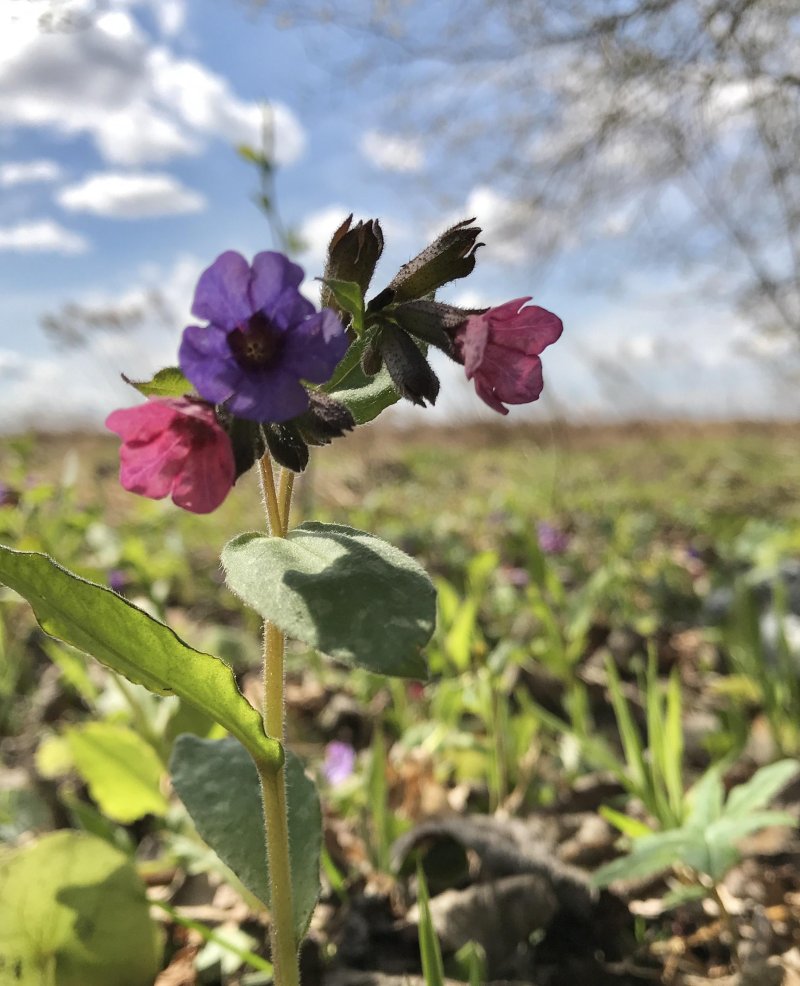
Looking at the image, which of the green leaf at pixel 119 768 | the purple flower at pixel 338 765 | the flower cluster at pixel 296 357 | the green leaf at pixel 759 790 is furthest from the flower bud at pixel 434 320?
the purple flower at pixel 338 765

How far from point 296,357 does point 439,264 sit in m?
0.26

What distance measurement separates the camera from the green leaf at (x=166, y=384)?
986 mm

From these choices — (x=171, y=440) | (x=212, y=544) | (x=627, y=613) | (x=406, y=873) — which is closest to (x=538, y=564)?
(x=627, y=613)

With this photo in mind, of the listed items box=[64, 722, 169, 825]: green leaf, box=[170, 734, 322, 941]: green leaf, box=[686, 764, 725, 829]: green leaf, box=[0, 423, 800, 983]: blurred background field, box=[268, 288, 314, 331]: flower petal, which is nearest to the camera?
box=[268, 288, 314, 331]: flower petal

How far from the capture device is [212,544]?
5289mm

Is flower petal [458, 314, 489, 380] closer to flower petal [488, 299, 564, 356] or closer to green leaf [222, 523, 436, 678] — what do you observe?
flower petal [488, 299, 564, 356]

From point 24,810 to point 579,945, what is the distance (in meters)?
1.32

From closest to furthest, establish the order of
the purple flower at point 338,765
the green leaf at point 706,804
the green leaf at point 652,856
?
1. the green leaf at point 652,856
2. the green leaf at point 706,804
3. the purple flower at point 338,765

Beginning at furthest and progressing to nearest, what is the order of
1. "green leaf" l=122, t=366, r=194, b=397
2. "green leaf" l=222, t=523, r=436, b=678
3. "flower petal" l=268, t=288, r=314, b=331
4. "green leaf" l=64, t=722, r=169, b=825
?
"green leaf" l=64, t=722, r=169, b=825, "green leaf" l=122, t=366, r=194, b=397, "flower petal" l=268, t=288, r=314, b=331, "green leaf" l=222, t=523, r=436, b=678

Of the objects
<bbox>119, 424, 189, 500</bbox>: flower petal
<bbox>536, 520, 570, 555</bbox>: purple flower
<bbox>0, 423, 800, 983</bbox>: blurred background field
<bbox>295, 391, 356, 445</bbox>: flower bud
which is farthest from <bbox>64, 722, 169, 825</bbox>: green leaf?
<bbox>536, 520, 570, 555</bbox>: purple flower

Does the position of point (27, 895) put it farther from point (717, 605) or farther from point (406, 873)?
point (717, 605)

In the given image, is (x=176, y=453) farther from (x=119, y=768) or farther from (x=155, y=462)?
(x=119, y=768)

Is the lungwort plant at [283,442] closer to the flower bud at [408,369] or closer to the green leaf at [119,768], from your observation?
the flower bud at [408,369]

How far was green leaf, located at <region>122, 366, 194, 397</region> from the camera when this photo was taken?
986 millimetres
